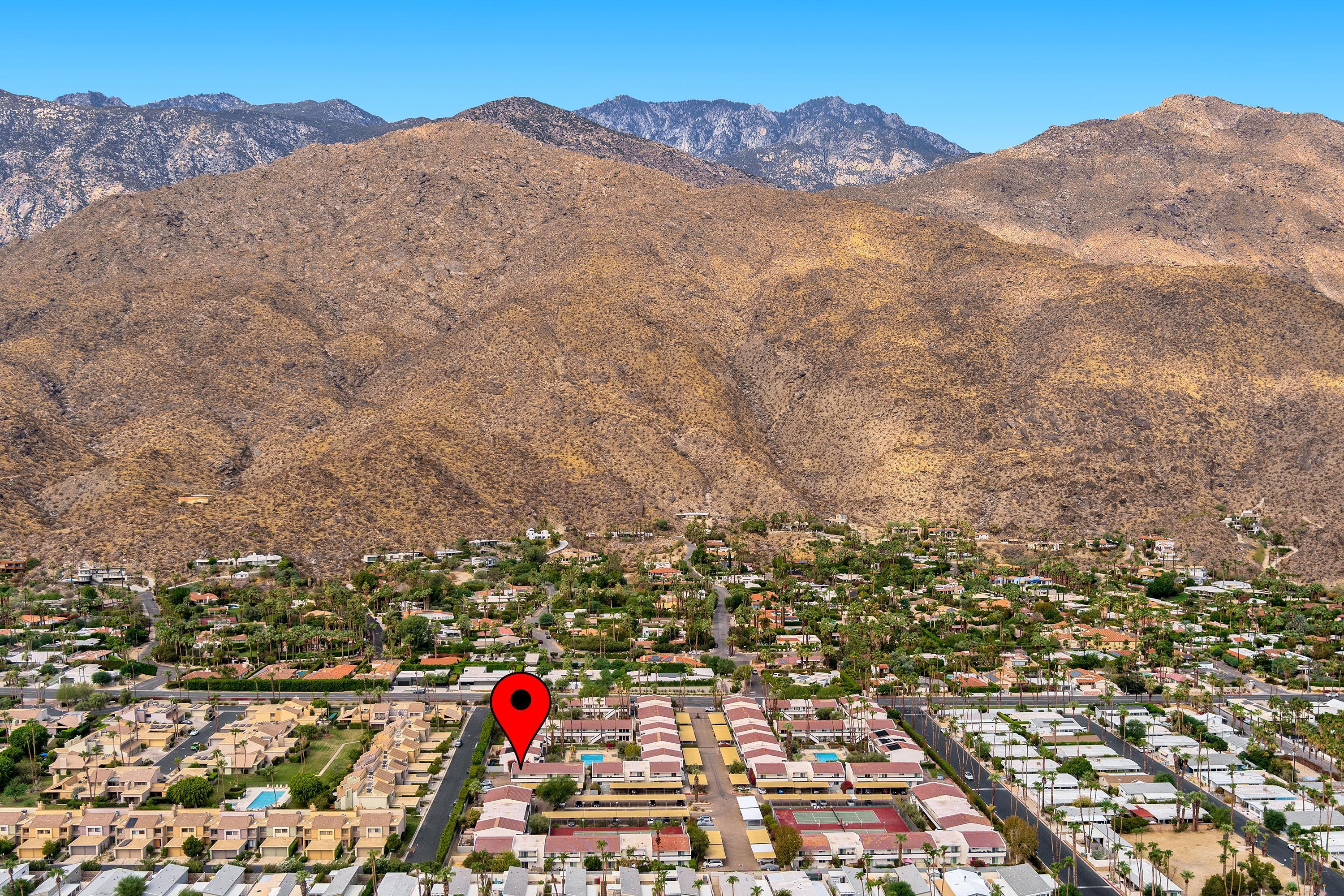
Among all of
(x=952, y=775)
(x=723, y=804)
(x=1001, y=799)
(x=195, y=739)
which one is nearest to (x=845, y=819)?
(x=723, y=804)

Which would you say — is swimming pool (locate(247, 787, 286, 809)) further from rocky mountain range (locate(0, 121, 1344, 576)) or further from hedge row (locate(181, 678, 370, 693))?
rocky mountain range (locate(0, 121, 1344, 576))

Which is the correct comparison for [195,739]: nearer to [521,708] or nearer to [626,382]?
[521,708]

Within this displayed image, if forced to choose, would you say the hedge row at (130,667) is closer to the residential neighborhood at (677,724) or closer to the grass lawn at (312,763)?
the residential neighborhood at (677,724)

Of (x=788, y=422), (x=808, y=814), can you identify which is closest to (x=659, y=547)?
(x=788, y=422)

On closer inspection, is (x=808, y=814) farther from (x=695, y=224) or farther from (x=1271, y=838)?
(x=695, y=224)

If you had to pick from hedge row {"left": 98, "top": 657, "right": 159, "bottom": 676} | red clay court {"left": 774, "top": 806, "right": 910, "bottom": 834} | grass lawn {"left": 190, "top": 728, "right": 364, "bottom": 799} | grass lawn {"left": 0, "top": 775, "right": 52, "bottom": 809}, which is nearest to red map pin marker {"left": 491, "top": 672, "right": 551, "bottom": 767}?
grass lawn {"left": 190, "top": 728, "right": 364, "bottom": 799}
